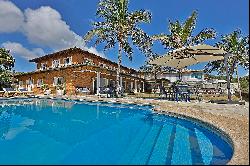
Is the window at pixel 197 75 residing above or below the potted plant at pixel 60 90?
above

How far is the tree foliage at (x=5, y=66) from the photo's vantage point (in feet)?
115

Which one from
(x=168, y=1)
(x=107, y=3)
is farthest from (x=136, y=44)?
(x=168, y=1)

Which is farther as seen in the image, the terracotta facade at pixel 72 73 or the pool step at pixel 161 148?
the terracotta facade at pixel 72 73

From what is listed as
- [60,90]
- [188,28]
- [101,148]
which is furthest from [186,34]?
[101,148]

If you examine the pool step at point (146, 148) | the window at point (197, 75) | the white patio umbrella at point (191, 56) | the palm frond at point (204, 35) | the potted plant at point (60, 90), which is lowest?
the pool step at point (146, 148)

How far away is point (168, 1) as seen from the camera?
92.8ft

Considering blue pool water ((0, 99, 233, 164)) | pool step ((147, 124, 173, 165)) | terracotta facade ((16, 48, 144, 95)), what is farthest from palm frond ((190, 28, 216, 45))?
pool step ((147, 124, 173, 165))

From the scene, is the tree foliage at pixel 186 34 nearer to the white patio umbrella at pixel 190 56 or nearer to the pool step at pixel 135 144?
the white patio umbrella at pixel 190 56

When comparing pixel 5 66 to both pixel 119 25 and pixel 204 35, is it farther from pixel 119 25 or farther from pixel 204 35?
pixel 204 35

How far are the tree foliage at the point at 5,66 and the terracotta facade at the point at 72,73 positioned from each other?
2.60 meters

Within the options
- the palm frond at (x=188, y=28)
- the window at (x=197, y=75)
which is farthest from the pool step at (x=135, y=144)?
the window at (x=197, y=75)

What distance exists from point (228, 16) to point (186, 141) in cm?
2373

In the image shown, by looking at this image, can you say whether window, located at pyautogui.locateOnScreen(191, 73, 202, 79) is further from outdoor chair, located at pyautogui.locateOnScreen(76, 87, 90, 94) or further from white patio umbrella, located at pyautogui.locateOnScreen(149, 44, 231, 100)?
white patio umbrella, located at pyautogui.locateOnScreen(149, 44, 231, 100)

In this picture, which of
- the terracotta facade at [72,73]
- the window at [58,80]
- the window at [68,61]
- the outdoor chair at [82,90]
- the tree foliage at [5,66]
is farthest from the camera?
the tree foliage at [5,66]
